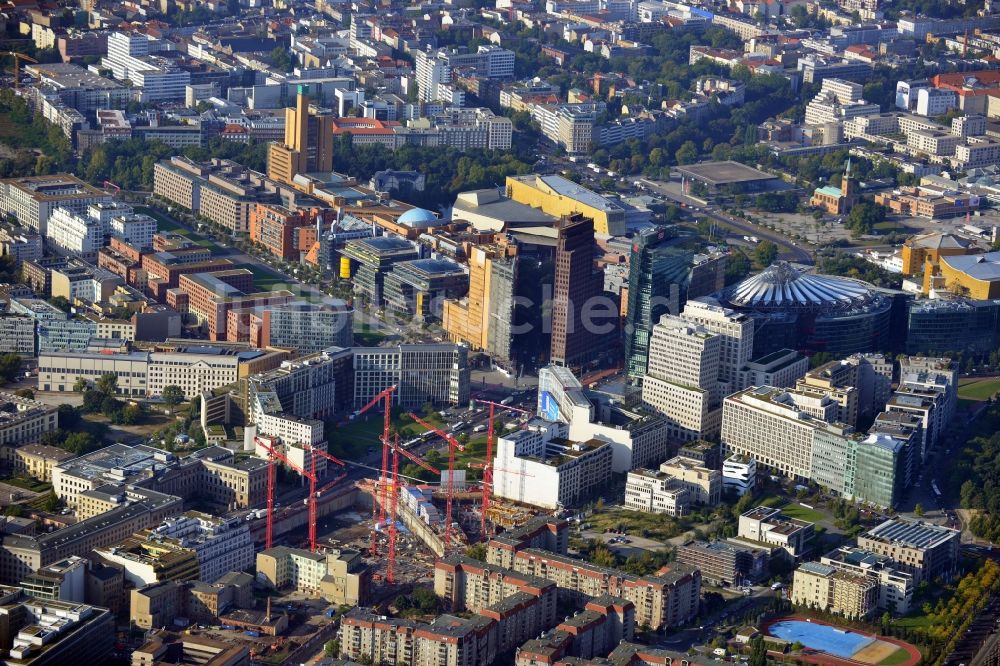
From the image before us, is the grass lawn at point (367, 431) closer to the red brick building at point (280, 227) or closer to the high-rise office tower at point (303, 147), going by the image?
the red brick building at point (280, 227)

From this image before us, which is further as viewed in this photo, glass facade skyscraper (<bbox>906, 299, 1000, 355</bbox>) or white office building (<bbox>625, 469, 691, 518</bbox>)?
glass facade skyscraper (<bbox>906, 299, 1000, 355</bbox>)

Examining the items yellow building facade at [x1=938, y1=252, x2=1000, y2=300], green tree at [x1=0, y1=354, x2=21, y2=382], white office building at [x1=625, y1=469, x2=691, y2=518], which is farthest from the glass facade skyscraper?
green tree at [x1=0, y1=354, x2=21, y2=382]

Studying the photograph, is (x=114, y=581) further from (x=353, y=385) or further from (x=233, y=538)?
(x=353, y=385)

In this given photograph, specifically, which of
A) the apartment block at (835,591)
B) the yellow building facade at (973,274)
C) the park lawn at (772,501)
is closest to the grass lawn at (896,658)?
the apartment block at (835,591)

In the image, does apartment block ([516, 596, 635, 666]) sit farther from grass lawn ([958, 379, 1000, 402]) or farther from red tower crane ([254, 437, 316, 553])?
grass lawn ([958, 379, 1000, 402])

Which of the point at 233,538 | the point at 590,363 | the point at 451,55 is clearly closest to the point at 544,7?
the point at 451,55

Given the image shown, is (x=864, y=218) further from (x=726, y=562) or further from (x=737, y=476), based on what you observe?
(x=726, y=562)
